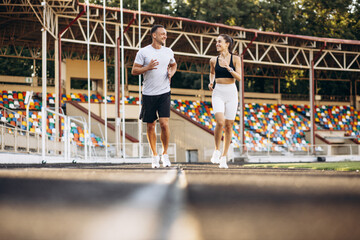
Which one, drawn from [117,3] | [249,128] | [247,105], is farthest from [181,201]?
[117,3]

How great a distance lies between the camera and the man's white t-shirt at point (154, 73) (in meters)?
6.10

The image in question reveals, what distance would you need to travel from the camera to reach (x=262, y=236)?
75 cm

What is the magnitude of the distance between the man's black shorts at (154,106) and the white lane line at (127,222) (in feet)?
16.0

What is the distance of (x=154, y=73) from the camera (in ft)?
20.0

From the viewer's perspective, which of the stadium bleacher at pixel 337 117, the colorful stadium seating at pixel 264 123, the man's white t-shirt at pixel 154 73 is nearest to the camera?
the man's white t-shirt at pixel 154 73

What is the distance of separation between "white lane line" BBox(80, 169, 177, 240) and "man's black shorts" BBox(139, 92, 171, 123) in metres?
4.88

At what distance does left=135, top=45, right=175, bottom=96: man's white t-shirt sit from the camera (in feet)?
20.0

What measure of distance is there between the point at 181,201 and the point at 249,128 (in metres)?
32.1

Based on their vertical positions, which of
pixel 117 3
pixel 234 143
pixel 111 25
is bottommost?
pixel 234 143

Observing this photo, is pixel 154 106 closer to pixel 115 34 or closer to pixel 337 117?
pixel 115 34

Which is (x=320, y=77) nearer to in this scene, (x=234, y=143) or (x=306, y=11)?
(x=306, y=11)

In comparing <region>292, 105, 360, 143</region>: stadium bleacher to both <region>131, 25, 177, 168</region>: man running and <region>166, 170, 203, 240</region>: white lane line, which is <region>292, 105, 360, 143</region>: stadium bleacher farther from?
<region>166, 170, 203, 240</region>: white lane line

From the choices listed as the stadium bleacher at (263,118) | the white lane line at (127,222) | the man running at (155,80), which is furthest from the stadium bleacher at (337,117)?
the white lane line at (127,222)

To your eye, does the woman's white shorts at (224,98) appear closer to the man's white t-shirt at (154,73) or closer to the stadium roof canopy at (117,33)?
the man's white t-shirt at (154,73)
